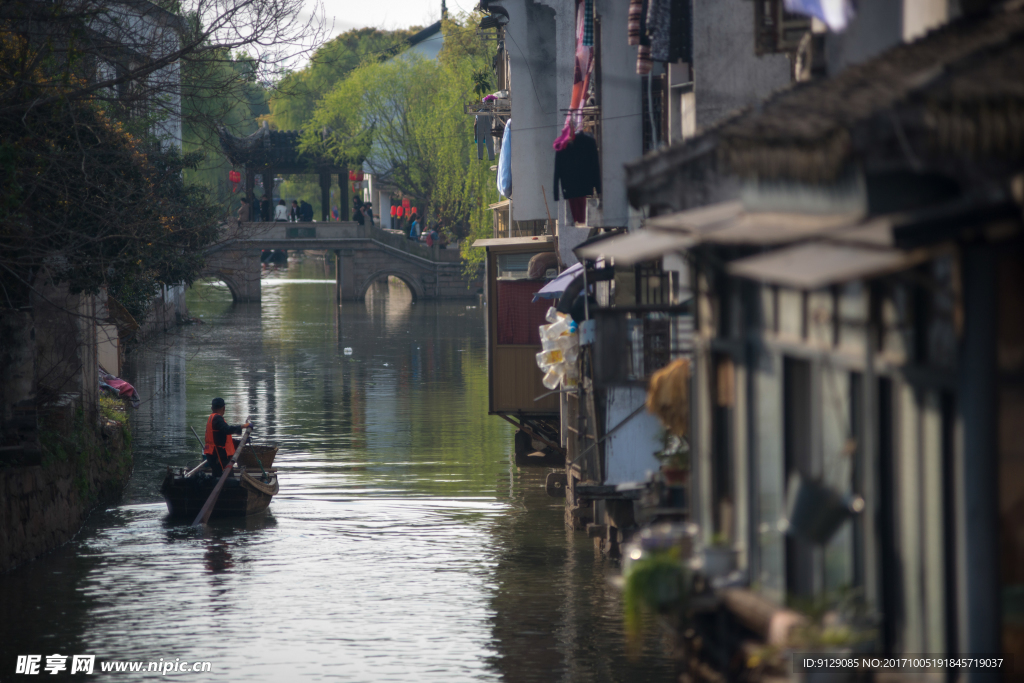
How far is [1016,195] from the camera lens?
183 inches

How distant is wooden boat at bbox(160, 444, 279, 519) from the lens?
21.3m

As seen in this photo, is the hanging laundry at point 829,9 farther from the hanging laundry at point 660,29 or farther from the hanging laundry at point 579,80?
the hanging laundry at point 579,80

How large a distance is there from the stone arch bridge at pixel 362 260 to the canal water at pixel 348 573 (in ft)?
99.5

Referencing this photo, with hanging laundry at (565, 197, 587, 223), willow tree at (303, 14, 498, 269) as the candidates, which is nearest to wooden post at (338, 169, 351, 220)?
willow tree at (303, 14, 498, 269)

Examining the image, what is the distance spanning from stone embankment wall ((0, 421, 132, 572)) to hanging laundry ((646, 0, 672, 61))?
32.5ft

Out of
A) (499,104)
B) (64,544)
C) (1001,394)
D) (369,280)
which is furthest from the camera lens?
(369,280)

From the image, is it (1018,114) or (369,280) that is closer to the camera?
(1018,114)

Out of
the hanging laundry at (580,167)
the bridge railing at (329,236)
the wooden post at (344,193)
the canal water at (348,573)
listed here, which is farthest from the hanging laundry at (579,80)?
the wooden post at (344,193)

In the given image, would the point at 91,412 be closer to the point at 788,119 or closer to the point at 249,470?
the point at 249,470

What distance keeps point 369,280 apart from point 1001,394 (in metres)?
63.6

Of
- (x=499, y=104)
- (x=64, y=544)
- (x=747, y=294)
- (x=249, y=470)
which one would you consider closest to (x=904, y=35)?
(x=747, y=294)

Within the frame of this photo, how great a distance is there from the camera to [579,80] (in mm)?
20094

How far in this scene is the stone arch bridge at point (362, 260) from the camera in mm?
65438

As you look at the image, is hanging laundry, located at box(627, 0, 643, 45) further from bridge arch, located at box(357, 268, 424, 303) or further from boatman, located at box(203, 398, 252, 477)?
bridge arch, located at box(357, 268, 424, 303)
